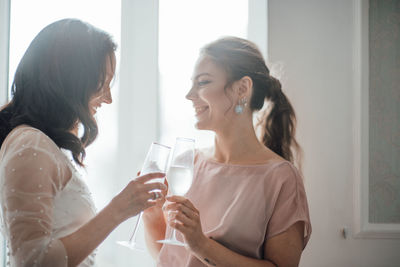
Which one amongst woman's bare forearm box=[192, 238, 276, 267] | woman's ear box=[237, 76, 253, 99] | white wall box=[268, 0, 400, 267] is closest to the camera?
woman's bare forearm box=[192, 238, 276, 267]

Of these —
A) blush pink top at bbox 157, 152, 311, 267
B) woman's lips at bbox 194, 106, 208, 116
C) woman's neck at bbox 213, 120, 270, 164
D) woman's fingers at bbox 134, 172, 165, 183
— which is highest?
woman's lips at bbox 194, 106, 208, 116

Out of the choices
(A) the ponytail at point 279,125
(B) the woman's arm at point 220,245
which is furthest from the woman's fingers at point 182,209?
(A) the ponytail at point 279,125

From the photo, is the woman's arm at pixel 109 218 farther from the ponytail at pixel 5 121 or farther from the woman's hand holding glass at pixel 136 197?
the ponytail at pixel 5 121

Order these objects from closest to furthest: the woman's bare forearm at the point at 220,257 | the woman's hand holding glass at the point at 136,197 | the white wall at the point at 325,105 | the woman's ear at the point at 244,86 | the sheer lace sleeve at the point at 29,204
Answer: the sheer lace sleeve at the point at 29,204
the woman's hand holding glass at the point at 136,197
the woman's bare forearm at the point at 220,257
the woman's ear at the point at 244,86
the white wall at the point at 325,105

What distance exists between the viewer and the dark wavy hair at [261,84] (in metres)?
1.30

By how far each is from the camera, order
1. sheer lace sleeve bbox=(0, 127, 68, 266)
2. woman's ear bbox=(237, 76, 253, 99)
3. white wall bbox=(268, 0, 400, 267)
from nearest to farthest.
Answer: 1. sheer lace sleeve bbox=(0, 127, 68, 266)
2. woman's ear bbox=(237, 76, 253, 99)
3. white wall bbox=(268, 0, 400, 267)

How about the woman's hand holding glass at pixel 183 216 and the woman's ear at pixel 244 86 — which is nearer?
the woman's hand holding glass at pixel 183 216

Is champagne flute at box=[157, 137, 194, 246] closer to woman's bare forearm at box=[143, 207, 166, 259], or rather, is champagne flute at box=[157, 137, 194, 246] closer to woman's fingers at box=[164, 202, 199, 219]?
woman's fingers at box=[164, 202, 199, 219]

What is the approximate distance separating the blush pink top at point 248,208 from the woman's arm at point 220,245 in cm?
3

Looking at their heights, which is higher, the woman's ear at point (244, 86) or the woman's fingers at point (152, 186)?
the woman's ear at point (244, 86)

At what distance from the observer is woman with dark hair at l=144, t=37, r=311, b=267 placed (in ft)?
3.72

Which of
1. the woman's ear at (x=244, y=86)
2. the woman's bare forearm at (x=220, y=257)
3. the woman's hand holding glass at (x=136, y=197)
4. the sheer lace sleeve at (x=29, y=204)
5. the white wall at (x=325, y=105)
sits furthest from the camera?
the white wall at (x=325, y=105)

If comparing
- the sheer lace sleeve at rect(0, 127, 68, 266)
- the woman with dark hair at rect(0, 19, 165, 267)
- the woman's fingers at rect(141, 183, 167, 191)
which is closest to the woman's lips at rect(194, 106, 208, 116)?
the woman with dark hair at rect(0, 19, 165, 267)

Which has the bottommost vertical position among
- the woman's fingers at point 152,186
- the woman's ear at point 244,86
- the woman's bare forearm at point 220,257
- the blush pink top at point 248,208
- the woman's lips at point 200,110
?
the woman's bare forearm at point 220,257
